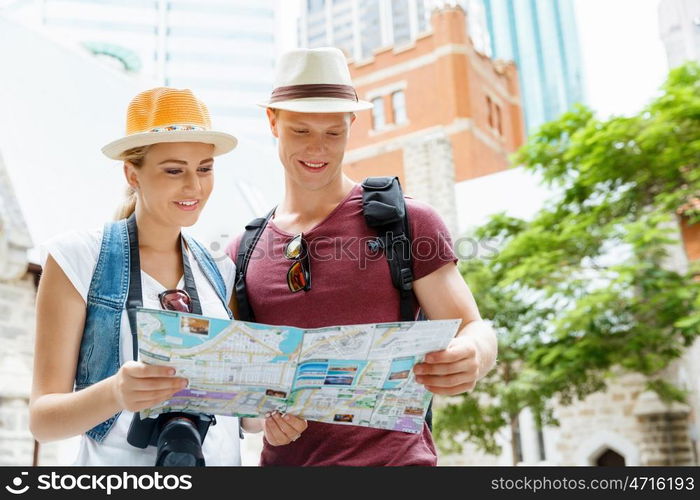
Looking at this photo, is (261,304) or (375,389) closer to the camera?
(375,389)

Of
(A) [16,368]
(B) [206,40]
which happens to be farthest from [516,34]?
(A) [16,368]

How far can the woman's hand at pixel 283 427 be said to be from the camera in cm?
136

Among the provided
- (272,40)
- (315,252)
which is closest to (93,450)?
(315,252)

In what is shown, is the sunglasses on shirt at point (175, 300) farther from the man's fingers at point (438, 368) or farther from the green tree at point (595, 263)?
the green tree at point (595, 263)

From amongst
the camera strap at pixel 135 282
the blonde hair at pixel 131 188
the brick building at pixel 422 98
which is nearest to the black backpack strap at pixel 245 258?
the camera strap at pixel 135 282

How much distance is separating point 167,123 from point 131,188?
21 centimetres

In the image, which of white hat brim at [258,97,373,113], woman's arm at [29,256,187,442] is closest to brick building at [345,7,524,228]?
white hat brim at [258,97,373,113]

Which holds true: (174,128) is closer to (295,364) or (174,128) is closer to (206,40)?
(295,364)

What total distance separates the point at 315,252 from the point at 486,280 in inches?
363

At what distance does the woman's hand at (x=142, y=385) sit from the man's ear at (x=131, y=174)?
1.55 feet

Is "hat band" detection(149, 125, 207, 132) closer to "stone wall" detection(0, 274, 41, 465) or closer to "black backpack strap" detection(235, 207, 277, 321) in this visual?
"black backpack strap" detection(235, 207, 277, 321)

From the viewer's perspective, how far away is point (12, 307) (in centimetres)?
587

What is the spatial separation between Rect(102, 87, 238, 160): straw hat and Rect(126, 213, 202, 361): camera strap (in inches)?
6.3

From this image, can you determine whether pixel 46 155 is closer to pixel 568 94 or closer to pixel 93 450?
pixel 93 450
